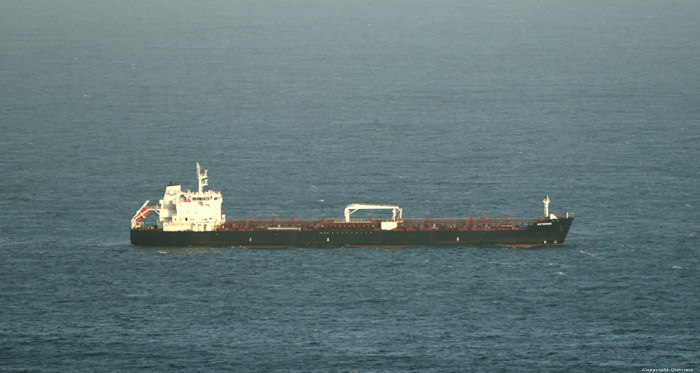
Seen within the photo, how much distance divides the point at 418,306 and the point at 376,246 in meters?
26.4

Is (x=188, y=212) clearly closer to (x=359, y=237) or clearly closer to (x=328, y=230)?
(x=328, y=230)

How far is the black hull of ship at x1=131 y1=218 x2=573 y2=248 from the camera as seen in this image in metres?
165

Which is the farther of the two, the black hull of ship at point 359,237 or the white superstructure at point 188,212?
the white superstructure at point 188,212

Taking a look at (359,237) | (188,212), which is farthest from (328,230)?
(188,212)

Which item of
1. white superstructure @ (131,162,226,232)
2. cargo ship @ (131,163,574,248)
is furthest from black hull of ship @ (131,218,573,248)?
white superstructure @ (131,162,226,232)

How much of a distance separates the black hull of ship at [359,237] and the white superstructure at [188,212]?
61.0 inches

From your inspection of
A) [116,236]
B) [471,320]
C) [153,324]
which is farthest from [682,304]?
[116,236]

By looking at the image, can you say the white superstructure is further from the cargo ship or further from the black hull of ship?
the black hull of ship

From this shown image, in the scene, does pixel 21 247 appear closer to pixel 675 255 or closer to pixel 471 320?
pixel 471 320

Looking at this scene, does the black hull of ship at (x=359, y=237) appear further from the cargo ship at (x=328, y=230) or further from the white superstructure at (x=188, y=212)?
the white superstructure at (x=188, y=212)

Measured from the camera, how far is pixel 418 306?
460 ft

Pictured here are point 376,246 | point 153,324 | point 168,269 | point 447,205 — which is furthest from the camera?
point 447,205

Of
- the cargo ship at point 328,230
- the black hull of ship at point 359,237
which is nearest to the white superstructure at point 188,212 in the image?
the cargo ship at point 328,230

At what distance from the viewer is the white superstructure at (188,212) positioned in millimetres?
168000
